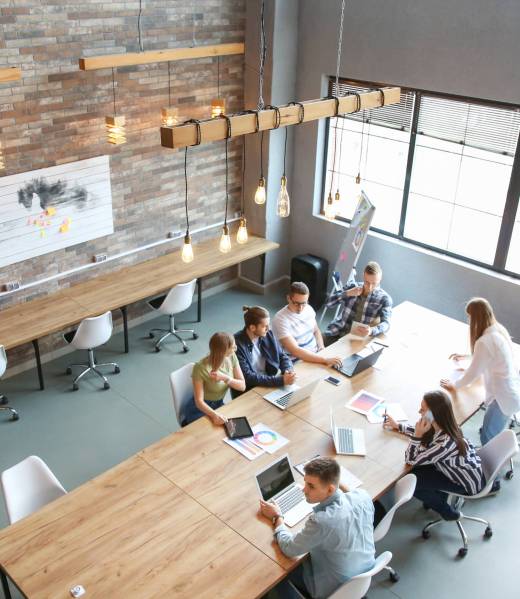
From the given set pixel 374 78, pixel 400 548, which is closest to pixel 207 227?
pixel 374 78

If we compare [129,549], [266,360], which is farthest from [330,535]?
[266,360]

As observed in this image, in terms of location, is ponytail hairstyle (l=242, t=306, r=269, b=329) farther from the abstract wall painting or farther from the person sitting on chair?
the abstract wall painting

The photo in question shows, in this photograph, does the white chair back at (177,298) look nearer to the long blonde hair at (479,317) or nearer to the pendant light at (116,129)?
the pendant light at (116,129)

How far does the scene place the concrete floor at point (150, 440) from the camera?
477 centimetres

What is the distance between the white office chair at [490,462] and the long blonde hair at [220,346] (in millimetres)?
1900

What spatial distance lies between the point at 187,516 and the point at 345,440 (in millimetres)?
1283

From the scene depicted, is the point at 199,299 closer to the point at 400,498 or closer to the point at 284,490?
the point at 284,490

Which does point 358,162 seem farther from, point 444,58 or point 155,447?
point 155,447

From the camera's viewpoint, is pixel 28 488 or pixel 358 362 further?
pixel 358 362

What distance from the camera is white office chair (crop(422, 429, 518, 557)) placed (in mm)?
4676

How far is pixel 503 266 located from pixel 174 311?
3536 mm

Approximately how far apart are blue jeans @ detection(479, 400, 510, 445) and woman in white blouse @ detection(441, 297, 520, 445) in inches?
5.3

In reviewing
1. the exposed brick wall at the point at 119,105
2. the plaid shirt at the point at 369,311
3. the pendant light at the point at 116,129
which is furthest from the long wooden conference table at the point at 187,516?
the exposed brick wall at the point at 119,105

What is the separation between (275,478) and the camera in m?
4.18
